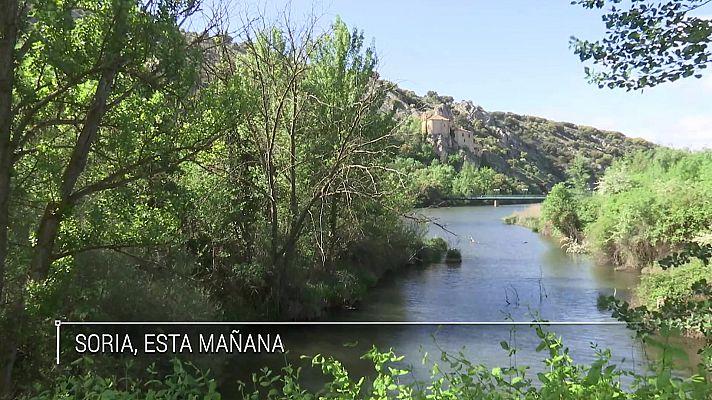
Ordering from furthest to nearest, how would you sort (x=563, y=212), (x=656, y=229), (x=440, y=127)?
(x=440, y=127)
(x=563, y=212)
(x=656, y=229)

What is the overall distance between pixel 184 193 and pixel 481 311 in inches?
355

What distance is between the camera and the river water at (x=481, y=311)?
1067 centimetres

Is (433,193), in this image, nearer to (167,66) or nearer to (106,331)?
(106,331)

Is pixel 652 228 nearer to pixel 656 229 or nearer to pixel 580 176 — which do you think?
pixel 656 229

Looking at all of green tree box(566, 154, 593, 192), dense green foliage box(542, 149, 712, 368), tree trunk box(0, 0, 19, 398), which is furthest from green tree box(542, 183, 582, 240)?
tree trunk box(0, 0, 19, 398)

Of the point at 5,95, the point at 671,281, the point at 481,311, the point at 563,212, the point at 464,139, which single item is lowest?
the point at 481,311

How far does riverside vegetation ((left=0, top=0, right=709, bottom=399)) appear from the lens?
12.4ft

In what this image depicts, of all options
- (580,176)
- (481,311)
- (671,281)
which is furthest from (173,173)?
(580,176)

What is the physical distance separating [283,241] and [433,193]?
13751mm

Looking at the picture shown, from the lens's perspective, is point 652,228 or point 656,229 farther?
point 652,228

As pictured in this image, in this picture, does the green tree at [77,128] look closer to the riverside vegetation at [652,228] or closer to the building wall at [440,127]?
the riverside vegetation at [652,228]

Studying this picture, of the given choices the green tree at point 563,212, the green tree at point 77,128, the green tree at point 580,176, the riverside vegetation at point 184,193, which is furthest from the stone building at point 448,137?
the green tree at point 77,128

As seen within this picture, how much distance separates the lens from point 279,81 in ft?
44.8

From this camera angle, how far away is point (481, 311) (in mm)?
14594
